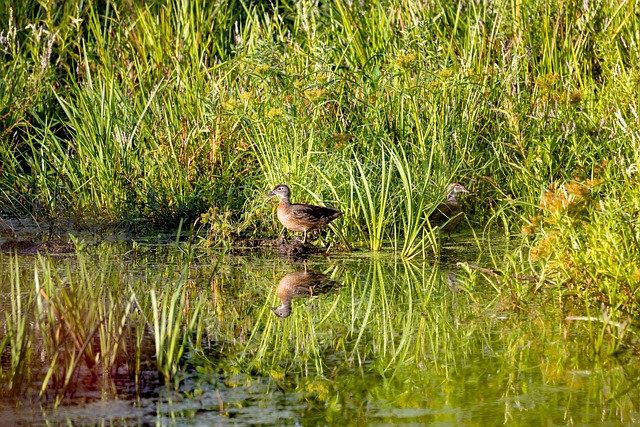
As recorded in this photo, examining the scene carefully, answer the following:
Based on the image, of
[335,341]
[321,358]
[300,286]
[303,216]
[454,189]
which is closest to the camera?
[321,358]

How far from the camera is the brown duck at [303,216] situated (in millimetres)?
7434

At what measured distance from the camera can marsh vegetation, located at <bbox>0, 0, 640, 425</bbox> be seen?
4.37 meters

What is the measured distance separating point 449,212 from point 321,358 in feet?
12.4

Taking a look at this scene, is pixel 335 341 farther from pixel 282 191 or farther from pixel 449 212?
pixel 449 212

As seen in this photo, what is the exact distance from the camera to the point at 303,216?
741cm

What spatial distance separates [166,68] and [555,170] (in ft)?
12.8

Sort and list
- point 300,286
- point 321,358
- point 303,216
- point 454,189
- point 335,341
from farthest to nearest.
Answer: point 454,189, point 303,216, point 300,286, point 335,341, point 321,358

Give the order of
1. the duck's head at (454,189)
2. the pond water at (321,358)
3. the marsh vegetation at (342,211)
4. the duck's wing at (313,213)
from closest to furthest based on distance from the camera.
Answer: the pond water at (321,358) < the marsh vegetation at (342,211) < the duck's wing at (313,213) < the duck's head at (454,189)

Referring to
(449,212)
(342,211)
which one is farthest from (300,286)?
(449,212)

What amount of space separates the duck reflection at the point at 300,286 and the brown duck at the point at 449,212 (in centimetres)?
154

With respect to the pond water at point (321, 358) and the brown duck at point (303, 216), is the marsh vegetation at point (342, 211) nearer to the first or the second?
the pond water at point (321, 358)

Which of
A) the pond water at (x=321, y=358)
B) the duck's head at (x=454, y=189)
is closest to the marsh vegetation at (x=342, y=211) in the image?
the pond water at (x=321, y=358)

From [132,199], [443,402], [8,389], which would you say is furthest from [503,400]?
[132,199]

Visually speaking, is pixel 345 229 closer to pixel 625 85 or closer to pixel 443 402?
pixel 625 85
